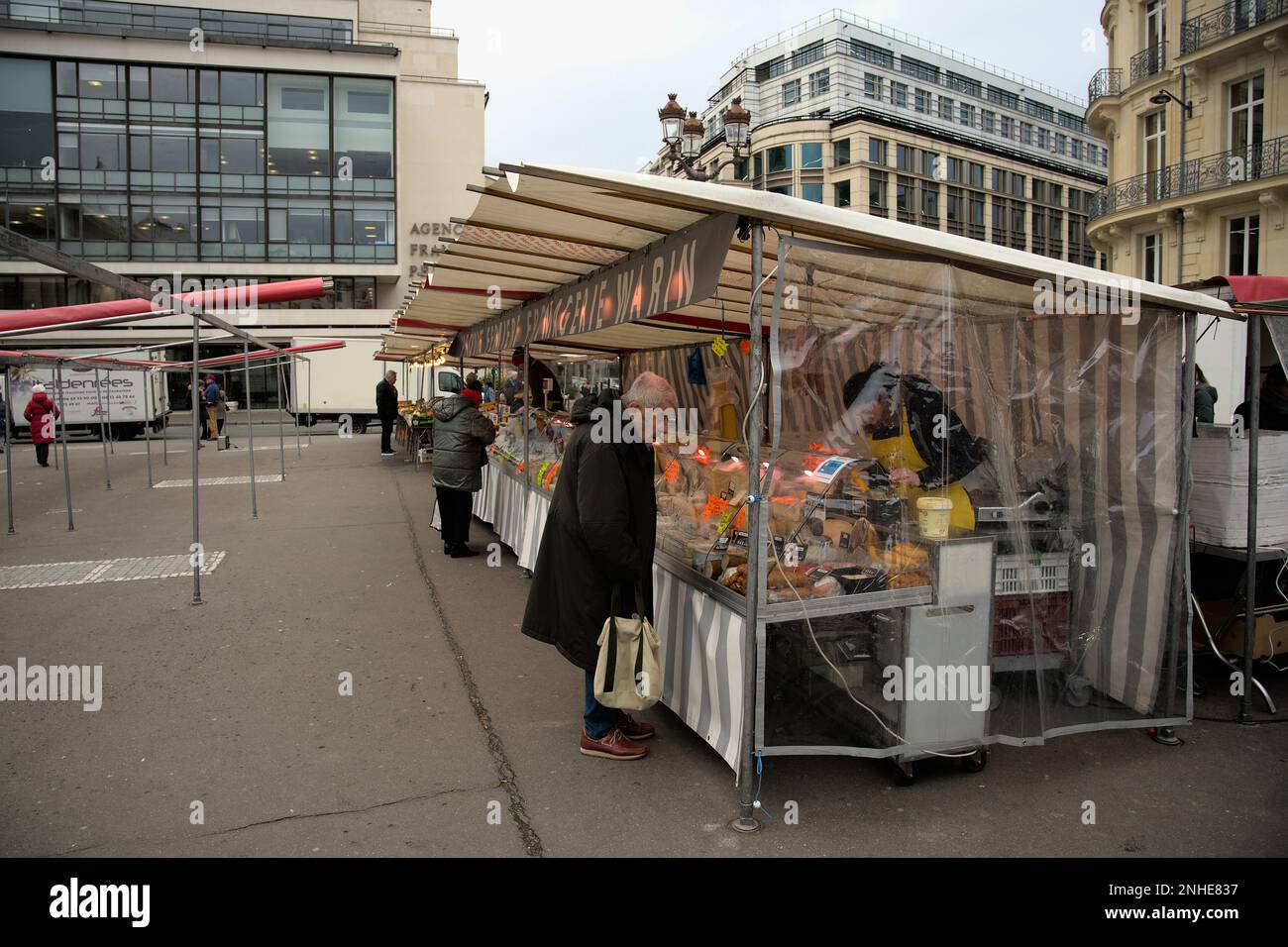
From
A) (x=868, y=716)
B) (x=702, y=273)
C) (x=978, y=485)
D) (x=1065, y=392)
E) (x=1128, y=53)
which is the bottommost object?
(x=868, y=716)

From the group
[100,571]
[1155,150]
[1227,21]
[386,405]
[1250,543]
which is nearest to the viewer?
[1250,543]

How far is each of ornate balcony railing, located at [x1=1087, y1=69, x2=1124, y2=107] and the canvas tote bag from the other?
28739mm

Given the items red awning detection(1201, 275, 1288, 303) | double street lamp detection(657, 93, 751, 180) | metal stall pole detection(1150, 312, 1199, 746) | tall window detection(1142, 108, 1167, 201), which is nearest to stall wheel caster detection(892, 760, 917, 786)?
metal stall pole detection(1150, 312, 1199, 746)

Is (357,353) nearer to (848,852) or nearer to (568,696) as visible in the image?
(568,696)

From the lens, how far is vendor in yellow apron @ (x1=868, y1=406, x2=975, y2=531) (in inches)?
157

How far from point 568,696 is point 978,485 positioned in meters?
2.68

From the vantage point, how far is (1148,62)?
24.2m

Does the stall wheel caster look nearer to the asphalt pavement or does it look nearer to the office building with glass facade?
the asphalt pavement

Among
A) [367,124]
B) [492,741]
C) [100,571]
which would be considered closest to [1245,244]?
[492,741]

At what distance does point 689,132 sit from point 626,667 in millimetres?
10039

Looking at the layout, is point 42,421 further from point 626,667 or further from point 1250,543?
point 1250,543

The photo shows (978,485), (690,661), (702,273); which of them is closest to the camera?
(702,273)

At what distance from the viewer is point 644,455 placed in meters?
4.08

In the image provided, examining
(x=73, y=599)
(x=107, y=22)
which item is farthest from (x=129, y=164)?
(x=73, y=599)
